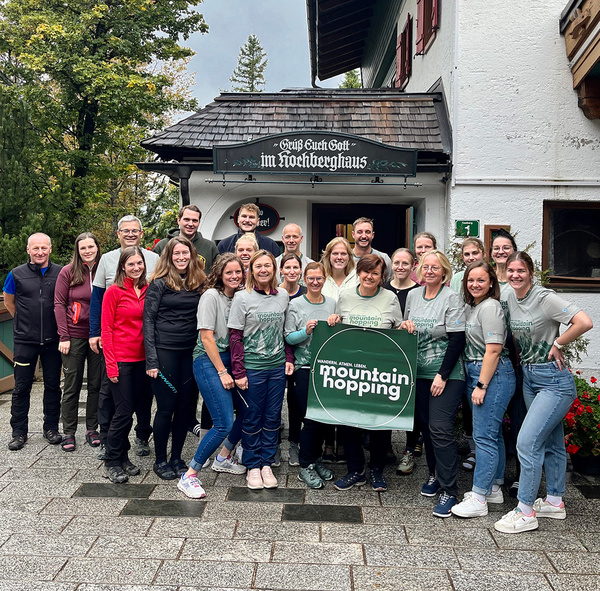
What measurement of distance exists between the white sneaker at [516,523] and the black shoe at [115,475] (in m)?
2.82

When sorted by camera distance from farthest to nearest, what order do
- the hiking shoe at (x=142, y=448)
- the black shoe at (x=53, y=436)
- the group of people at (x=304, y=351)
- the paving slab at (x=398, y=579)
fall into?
the black shoe at (x=53, y=436), the hiking shoe at (x=142, y=448), the group of people at (x=304, y=351), the paving slab at (x=398, y=579)

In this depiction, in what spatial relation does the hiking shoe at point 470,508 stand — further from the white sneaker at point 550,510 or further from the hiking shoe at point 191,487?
the hiking shoe at point 191,487

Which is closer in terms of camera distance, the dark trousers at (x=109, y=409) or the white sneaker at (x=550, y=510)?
the white sneaker at (x=550, y=510)

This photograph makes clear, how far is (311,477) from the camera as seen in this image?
489 cm

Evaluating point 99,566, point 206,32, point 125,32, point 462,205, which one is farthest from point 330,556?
Answer: point 206,32

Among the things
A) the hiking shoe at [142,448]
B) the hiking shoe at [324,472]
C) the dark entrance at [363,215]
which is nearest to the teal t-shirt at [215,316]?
the hiking shoe at [324,472]

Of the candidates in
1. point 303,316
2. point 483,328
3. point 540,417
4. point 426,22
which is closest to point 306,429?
point 303,316

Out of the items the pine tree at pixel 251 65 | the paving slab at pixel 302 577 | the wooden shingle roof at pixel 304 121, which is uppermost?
the pine tree at pixel 251 65

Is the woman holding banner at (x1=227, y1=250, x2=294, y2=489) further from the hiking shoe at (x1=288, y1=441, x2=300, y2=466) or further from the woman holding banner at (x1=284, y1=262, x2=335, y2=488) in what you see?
the hiking shoe at (x1=288, y1=441, x2=300, y2=466)

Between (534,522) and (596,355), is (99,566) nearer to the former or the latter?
(534,522)

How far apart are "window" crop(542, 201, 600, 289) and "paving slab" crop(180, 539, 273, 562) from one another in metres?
7.03

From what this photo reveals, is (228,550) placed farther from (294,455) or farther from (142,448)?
(142,448)

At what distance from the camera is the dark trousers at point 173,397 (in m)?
4.83

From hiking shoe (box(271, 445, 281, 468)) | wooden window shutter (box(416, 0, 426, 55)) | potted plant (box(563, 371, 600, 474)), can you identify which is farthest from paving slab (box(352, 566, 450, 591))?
wooden window shutter (box(416, 0, 426, 55))
